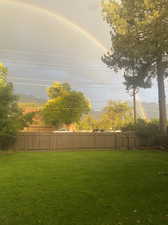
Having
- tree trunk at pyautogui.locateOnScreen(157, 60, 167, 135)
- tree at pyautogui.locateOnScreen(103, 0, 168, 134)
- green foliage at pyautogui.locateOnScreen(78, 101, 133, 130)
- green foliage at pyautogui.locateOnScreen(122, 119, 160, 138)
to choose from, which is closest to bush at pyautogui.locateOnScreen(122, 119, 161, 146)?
green foliage at pyautogui.locateOnScreen(122, 119, 160, 138)

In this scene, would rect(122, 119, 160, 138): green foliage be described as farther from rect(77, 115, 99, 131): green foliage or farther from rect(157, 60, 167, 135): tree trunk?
rect(77, 115, 99, 131): green foliage

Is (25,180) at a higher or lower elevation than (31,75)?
lower

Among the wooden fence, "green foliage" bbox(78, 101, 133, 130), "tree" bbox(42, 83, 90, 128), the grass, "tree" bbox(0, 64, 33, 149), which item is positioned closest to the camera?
the grass

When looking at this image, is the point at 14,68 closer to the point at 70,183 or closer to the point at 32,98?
the point at 32,98

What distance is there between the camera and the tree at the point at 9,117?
14023 mm

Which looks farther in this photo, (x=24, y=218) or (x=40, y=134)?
(x=40, y=134)

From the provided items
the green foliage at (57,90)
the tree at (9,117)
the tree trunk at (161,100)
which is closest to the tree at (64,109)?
the green foliage at (57,90)

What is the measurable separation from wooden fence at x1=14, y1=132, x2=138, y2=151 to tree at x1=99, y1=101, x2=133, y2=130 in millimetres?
20917

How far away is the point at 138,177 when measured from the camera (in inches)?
260

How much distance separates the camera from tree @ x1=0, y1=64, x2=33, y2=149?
552 inches

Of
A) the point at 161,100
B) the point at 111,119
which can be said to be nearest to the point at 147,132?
the point at 161,100

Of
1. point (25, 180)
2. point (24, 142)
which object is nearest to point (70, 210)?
point (25, 180)

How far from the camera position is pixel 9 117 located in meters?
14.4

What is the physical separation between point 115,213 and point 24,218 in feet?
5.10
